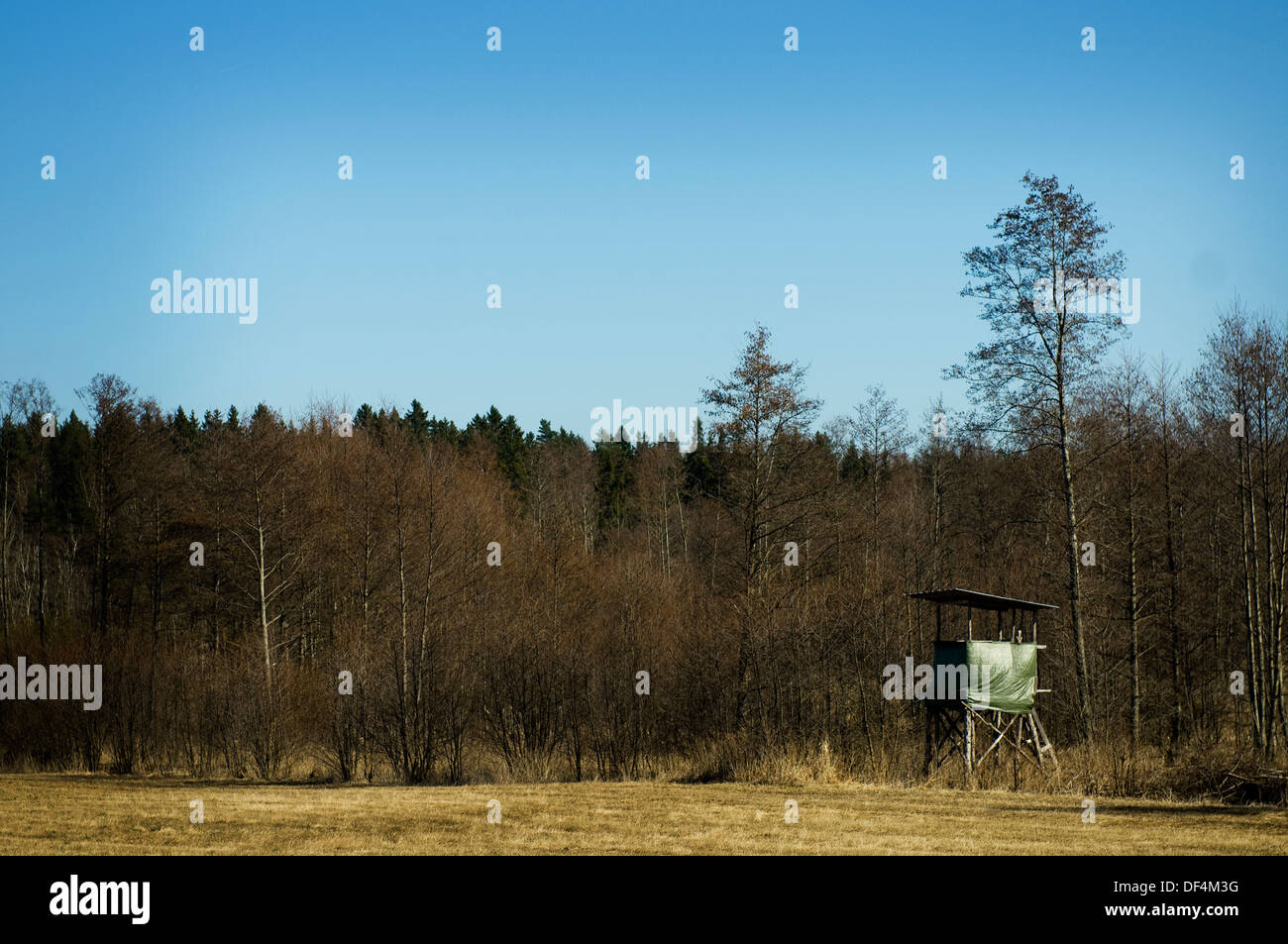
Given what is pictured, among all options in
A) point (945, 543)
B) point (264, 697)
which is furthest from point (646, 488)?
point (264, 697)

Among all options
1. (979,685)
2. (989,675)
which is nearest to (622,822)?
(979,685)

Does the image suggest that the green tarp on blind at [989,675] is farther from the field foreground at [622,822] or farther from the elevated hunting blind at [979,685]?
the field foreground at [622,822]

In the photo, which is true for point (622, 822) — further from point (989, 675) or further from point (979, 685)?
point (989, 675)

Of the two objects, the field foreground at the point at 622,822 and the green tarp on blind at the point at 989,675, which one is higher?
the green tarp on blind at the point at 989,675

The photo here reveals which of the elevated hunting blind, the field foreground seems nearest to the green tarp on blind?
the elevated hunting blind

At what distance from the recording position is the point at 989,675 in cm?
2419

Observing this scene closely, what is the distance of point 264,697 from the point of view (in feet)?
86.0

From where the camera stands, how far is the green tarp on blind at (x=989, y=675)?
23875mm

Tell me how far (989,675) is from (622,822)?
11.3 meters

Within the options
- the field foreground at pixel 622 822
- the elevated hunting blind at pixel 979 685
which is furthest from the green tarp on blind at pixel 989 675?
the field foreground at pixel 622 822

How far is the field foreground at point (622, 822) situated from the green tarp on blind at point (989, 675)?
4236mm

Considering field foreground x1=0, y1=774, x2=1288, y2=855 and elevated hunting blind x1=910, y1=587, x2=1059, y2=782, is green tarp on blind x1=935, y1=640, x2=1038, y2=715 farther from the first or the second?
field foreground x1=0, y1=774, x2=1288, y2=855
